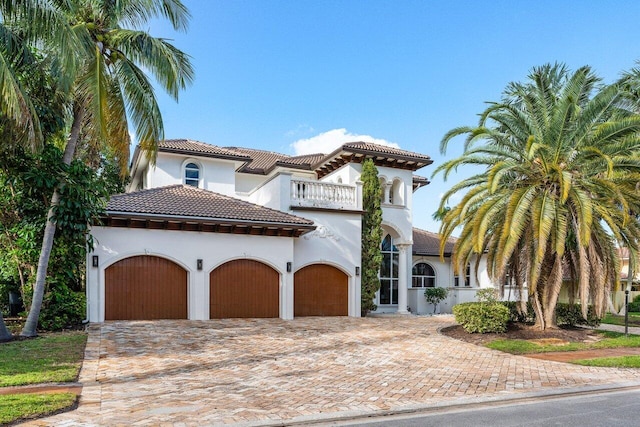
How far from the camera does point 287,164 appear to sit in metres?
25.7

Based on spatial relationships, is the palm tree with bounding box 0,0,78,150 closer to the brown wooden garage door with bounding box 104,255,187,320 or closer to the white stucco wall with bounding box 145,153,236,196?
the brown wooden garage door with bounding box 104,255,187,320

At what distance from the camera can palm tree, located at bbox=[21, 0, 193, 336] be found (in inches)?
535

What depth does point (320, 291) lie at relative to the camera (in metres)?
21.0

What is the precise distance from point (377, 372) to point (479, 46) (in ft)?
37.3

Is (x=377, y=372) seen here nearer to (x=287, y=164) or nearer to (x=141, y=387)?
(x=141, y=387)

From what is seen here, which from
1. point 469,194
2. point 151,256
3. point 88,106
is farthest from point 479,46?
point 151,256

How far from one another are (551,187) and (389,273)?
11464 mm

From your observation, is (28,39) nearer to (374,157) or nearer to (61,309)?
(61,309)

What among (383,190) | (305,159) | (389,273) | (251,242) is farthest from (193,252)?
(305,159)

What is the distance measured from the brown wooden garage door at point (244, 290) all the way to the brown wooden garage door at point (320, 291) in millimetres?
1380

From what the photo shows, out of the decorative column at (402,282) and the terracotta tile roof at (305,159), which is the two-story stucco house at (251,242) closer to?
the decorative column at (402,282)

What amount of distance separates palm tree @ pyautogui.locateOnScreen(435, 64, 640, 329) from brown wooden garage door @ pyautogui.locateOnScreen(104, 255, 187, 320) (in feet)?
32.5

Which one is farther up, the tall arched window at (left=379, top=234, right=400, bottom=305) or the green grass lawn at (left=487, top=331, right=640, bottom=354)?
the tall arched window at (left=379, top=234, right=400, bottom=305)

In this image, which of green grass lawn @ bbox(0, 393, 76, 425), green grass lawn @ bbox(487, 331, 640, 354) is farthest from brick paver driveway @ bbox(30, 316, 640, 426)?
green grass lawn @ bbox(487, 331, 640, 354)
